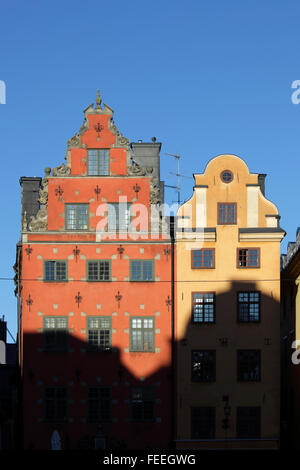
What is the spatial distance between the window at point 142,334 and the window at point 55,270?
4571mm

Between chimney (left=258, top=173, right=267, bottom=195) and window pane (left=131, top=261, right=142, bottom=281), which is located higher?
chimney (left=258, top=173, right=267, bottom=195)

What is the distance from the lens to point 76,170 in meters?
57.8

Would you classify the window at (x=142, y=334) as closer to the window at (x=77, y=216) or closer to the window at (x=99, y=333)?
the window at (x=99, y=333)

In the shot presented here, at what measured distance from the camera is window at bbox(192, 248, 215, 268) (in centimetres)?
5709

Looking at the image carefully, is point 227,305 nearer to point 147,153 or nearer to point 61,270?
point 61,270

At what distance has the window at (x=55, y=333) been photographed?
56469mm

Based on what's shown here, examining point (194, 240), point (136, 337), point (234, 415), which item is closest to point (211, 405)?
point (234, 415)

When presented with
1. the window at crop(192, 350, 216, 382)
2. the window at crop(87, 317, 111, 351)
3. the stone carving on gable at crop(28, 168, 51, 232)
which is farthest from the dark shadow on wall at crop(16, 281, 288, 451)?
the stone carving on gable at crop(28, 168, 51, 232)

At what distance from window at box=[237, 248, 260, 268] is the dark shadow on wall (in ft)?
4.41

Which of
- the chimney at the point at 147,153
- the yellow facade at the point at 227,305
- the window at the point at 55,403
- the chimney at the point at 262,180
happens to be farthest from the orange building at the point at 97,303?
the chimney at the point at 262,180

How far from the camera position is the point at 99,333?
186 feet

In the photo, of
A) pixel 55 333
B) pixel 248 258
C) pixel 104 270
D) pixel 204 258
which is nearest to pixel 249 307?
pixel 248 258

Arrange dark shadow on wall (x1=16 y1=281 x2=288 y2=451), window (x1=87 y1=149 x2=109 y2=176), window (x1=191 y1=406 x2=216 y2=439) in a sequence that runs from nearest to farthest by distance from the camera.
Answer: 1. dark shadow on wall (x1=16 y1=281 x2=288 y2=451)
2. window (x1=191 y1=406 x2=216 y2=439)
3. window (x1=87 y1=149 x2=109 y2=176)

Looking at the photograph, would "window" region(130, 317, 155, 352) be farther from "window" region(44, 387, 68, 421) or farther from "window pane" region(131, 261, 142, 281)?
"window" region(44, 387, 68, 421)
